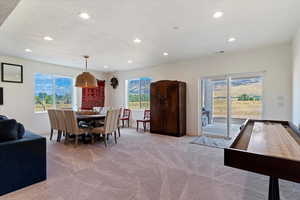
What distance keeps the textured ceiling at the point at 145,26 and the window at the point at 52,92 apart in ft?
4.76

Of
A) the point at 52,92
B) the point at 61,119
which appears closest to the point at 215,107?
the point at 61,119

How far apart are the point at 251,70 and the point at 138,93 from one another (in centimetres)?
440

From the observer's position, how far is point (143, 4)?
2285mm

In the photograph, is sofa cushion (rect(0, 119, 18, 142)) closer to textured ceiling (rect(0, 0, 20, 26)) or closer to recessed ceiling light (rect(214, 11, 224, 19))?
textured ceiling (rect(0, 0, 20, 26))

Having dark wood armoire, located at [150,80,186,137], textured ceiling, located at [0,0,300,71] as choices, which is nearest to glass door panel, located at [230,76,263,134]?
textured ceiling, located at [0,0,300,71]

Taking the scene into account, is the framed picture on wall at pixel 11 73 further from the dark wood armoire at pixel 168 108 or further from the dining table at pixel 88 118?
the dark wood armoire at pixel 168 108

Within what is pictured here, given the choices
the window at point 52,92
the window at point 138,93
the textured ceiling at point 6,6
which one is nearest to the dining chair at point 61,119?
the window at point 52,92

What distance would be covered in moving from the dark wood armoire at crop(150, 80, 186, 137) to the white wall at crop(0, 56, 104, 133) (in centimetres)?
393

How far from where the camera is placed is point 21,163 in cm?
223

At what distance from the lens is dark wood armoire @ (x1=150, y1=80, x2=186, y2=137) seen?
5.34 meters

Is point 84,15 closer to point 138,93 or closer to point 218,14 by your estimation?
point 218,14

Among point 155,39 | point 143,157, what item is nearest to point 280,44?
point 155,39

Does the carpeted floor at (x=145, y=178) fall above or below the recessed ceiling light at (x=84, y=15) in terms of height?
below

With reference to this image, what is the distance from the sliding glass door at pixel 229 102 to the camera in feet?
15.5
